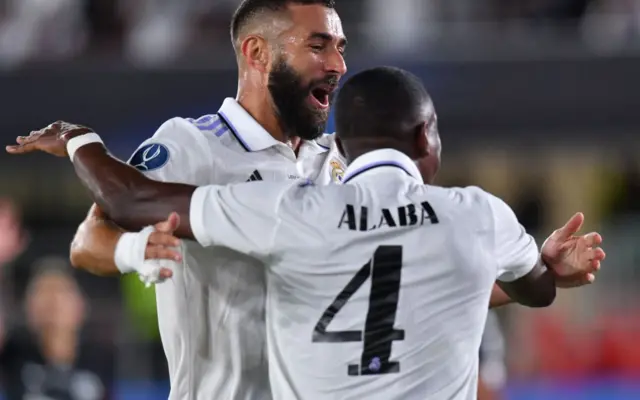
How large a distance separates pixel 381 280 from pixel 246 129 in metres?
1.00

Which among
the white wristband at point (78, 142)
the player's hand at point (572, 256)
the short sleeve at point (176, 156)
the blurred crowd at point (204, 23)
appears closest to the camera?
the white wristband at point (78, 142)

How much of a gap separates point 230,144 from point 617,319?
321 inches

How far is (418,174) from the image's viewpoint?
3.63 m

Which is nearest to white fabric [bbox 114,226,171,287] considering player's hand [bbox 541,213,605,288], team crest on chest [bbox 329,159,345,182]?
team crest on chest [bbox 329,159,345,182]

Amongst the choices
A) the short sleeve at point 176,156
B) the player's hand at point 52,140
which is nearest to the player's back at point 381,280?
the short sleeve at point 176,156

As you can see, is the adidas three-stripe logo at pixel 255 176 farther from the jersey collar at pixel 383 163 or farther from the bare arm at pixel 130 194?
the jersey collar at pixel 383 163

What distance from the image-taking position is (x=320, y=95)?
4.34 meters

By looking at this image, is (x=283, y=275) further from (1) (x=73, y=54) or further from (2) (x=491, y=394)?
(1) (x=73, y=54)

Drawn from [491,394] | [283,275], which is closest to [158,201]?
[283,275]

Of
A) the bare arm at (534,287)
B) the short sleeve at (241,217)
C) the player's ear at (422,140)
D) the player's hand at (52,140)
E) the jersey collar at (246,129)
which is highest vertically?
Result: the jersey collar at (246,129)

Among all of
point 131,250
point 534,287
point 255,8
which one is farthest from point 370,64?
point 131,250

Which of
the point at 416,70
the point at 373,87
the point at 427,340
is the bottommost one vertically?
the point at 427,340

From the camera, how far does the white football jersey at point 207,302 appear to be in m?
4.04

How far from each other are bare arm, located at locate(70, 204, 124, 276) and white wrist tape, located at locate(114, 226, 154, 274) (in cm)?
5
